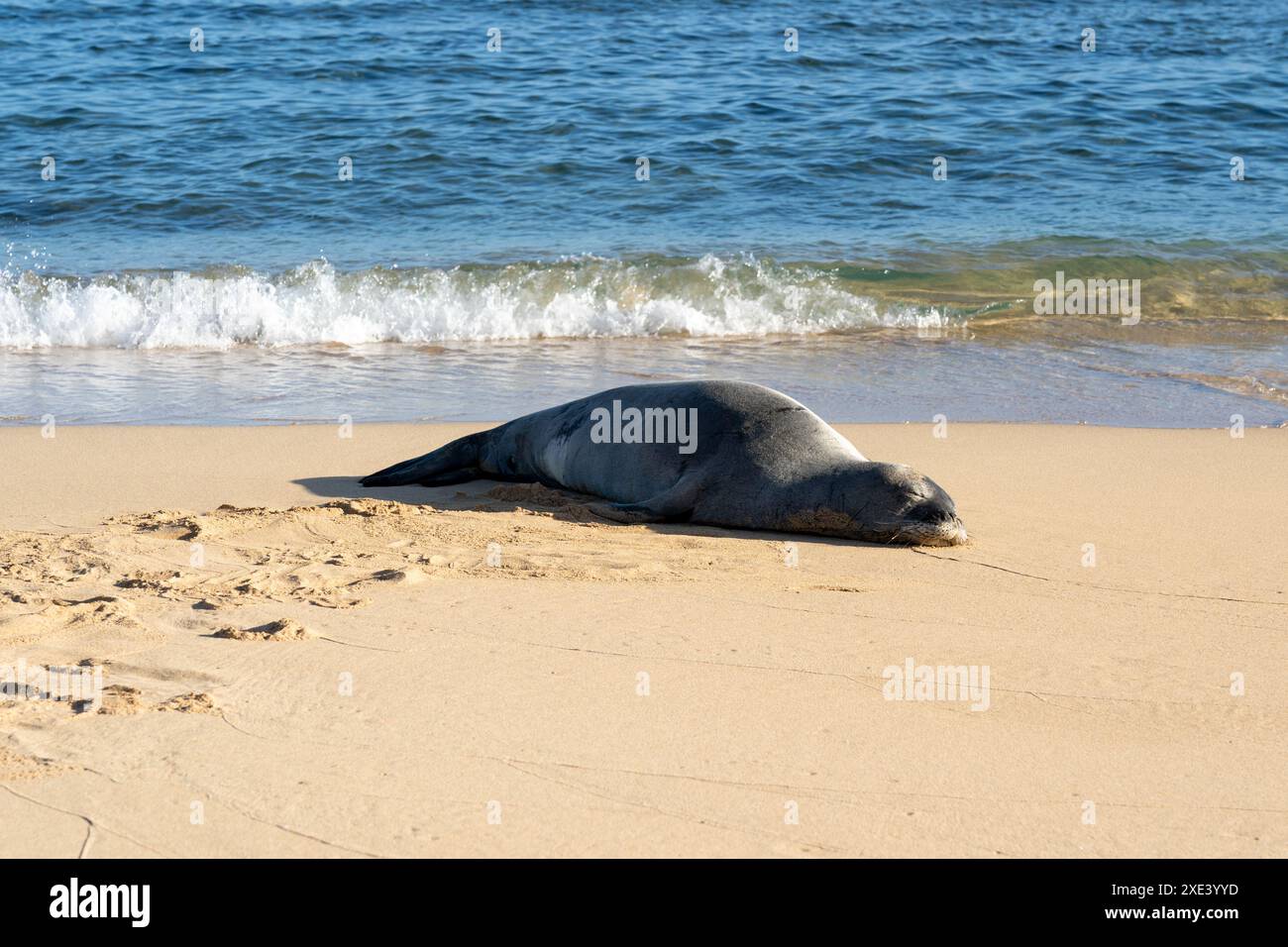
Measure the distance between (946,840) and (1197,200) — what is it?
14710 mm

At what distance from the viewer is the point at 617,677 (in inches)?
162

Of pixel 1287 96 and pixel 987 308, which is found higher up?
pixel 1287 96

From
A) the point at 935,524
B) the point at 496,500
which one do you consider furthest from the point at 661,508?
the point at 935,524

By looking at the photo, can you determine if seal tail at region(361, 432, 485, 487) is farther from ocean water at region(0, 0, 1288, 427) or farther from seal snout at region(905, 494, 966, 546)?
seal snout at region(905, 494, 966, 546)

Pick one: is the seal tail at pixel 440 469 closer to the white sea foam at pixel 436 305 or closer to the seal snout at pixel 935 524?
the seal snout at pixel 935 524

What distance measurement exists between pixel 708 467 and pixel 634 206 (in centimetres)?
959

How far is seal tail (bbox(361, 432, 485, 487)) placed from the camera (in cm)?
686

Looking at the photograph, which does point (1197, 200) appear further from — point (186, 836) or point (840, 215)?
point (186, 836)

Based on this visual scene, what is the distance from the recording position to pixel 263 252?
13.7 m

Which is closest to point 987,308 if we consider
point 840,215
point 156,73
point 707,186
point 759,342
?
point 759,342

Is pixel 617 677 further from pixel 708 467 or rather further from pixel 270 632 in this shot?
pixel 708 467

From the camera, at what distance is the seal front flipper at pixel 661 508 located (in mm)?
6164

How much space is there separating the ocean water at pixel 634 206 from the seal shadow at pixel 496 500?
1.67m

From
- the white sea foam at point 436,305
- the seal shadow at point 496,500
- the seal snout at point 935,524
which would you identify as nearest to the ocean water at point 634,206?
the white sea foam at point 436,305
